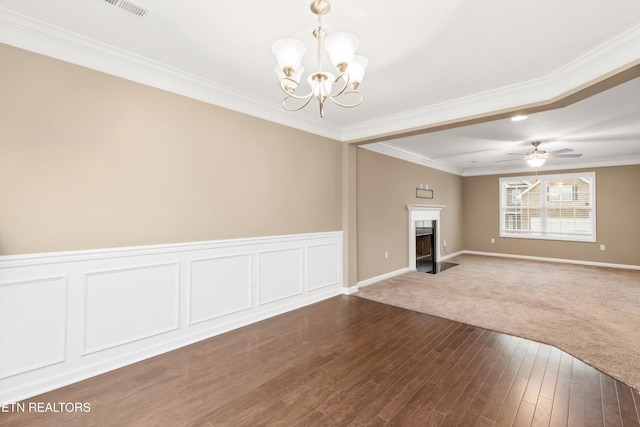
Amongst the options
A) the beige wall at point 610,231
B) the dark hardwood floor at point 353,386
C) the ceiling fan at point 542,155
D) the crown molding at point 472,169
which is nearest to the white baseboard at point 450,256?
the beige wall at point 610,231

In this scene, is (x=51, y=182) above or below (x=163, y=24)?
below

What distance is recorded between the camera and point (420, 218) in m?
6.68

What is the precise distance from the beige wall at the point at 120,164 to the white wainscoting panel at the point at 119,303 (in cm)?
17

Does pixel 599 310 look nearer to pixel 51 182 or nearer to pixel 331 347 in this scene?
pixel 331 347

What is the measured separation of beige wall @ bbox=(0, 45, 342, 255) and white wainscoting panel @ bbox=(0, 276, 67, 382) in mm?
291

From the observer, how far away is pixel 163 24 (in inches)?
81.8

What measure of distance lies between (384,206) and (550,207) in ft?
18.0

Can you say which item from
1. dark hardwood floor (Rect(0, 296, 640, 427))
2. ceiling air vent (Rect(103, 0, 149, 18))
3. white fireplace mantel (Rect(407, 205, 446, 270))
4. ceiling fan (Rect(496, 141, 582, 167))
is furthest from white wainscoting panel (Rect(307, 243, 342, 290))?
ceiling fan (Rect(496, 141, 582, 167))

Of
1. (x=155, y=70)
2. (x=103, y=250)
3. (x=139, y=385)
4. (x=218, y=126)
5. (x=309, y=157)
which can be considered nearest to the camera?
(x=139, y=385)

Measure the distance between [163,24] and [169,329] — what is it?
2.64 meters

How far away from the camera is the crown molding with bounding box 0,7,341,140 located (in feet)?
6.73

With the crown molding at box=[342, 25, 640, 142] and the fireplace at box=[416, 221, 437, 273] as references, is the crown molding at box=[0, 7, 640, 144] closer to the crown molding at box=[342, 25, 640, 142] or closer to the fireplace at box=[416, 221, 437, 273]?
the crown molding at box=[342, 25, 640, 142]

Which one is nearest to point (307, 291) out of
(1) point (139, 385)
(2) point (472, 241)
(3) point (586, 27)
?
Answer: (1) point (139, 385)

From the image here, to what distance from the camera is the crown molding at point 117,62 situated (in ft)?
6.73
